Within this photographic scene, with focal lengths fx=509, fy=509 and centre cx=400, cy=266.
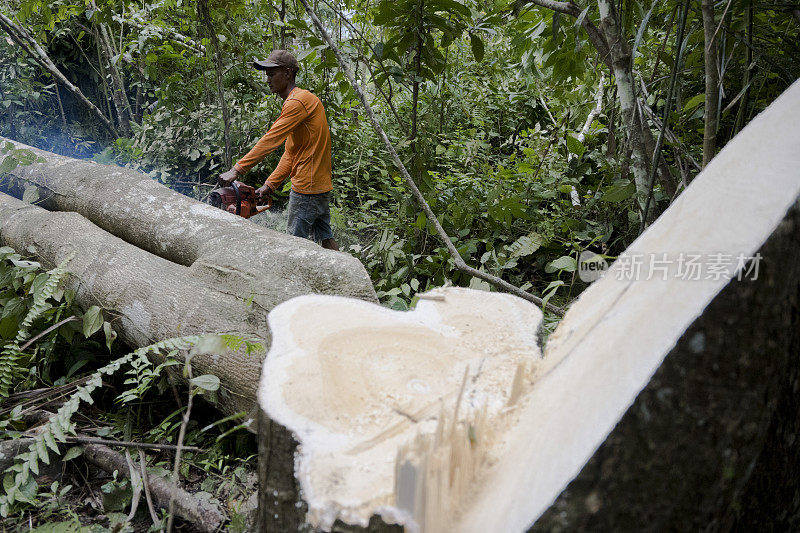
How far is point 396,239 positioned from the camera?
393cm

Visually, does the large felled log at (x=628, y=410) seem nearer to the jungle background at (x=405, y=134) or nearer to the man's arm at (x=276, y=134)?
the jungle background at (x=405, y=134)

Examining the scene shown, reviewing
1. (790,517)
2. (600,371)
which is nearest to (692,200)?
(600,371)

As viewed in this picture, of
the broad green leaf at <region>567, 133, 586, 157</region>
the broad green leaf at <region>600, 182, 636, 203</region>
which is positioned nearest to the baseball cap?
the broad green leaf at <region>567, 133, 586, 157</region>

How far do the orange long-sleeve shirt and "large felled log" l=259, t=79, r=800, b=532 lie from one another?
2944 millimetres

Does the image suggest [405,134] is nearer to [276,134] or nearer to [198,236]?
[276,134]

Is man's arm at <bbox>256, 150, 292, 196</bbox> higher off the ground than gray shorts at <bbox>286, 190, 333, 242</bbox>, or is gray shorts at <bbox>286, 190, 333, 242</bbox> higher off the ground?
man's arm at <bbox>256, 150, 292, 196</bbox>

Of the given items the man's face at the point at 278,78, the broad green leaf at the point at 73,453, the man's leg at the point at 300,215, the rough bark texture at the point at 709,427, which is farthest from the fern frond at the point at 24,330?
the rough bark texture at the point at 709,427

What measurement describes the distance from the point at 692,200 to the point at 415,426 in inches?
32.2

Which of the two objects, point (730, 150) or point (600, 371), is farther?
point (730, 150)

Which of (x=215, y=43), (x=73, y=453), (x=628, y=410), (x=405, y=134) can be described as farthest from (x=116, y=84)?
(x=628, y=410)

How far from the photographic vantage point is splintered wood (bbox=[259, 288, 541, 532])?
86cm

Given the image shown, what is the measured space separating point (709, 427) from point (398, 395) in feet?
1.90

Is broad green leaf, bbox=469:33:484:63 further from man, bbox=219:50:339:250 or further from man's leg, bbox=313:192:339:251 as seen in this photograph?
man's leg, bbox=313:192:339:251

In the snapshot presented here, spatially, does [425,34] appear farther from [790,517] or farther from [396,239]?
[790,517]
